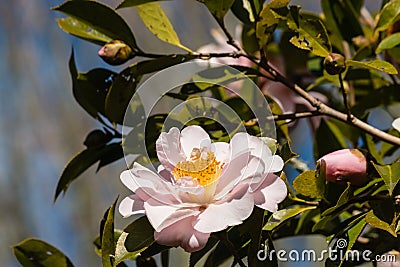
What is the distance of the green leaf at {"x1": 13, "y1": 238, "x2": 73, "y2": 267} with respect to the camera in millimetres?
525

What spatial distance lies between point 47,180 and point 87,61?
2.66ft

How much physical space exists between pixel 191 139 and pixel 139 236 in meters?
0.08

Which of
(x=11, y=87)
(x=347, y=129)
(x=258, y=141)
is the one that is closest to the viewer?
(x=258, y=141)

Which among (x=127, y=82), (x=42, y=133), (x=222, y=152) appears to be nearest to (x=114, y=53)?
(x=127, y=82)

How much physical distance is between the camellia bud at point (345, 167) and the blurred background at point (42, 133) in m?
2.24

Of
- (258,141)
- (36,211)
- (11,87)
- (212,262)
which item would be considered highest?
(258,141)

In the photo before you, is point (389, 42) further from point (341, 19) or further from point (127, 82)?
point (127, 82)

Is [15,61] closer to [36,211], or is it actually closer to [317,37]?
[36,211]

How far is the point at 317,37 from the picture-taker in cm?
45

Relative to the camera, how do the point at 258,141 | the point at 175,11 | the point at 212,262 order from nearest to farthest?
the point at 258,141
the point at 212,262
the point at 175,11

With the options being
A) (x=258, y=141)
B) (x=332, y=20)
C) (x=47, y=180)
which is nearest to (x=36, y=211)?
(x=47, y=180)

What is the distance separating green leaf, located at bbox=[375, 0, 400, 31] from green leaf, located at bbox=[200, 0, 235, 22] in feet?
0.47

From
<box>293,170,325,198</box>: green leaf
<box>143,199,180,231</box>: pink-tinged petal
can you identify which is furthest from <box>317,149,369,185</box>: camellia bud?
<box>143,199,180,231</box>: pink-tinged petal

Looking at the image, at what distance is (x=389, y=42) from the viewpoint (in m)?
0.55
